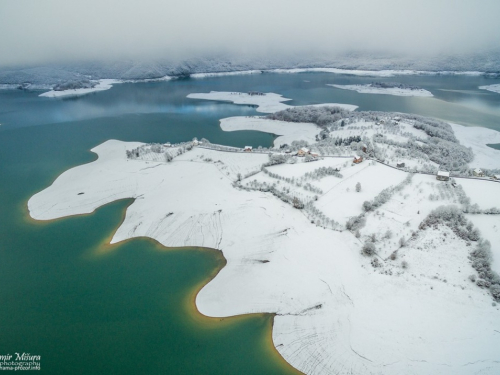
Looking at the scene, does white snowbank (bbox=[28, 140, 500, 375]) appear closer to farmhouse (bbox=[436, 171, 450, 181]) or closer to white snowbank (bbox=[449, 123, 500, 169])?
farmhouse (bbox=[436, 171, 450, 181])

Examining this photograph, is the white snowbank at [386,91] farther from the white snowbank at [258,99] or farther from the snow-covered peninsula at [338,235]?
the snow-covered peninsula at [338,235]

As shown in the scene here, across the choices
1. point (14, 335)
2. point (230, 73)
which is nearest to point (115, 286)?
point (14, 335)

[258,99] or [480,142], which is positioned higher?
[258,99]

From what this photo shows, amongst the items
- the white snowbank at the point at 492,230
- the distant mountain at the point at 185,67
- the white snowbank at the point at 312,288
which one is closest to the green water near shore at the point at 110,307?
the white snowbank at the point at 312,288

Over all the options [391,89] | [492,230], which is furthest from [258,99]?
[492,230]

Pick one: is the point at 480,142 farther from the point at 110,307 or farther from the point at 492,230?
the point at 110,307

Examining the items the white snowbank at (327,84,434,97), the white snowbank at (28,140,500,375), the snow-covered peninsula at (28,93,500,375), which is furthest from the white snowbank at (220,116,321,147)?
the white snowbank at (327,84,434,97)
